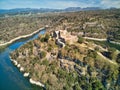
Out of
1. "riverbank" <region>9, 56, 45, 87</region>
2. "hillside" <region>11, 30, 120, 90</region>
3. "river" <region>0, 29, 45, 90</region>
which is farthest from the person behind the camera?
"riverbank" <region>9, 56, 45, 87</region>

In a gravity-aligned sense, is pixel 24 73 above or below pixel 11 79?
below

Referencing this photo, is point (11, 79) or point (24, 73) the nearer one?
point (11, 79)

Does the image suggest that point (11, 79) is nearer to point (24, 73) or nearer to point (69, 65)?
point (24, 73)

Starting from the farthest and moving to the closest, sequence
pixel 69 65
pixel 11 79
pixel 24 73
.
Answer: pixel 24 73 < pixel 11 79 < pixel 69 65

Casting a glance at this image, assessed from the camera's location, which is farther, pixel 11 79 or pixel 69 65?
pixel 11 79

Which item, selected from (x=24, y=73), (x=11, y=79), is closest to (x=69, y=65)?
(x=24, y=73)

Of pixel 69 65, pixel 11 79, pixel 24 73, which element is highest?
pixel 69 65

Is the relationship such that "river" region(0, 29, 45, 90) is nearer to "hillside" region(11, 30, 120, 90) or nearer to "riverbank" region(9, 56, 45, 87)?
"riverbank" region(9, 56, 45, 87)

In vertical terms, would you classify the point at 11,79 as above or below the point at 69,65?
below

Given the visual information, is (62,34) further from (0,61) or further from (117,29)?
(117,29)

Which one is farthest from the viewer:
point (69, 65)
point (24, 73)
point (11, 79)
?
point (24, 73)

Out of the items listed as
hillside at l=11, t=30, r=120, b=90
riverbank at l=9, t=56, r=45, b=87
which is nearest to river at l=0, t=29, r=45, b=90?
riverbank at l=9, t=56, r=45, b=87
